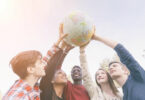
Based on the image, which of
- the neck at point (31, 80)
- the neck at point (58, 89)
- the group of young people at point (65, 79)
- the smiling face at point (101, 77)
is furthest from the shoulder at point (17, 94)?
the smiling face at point (101, 77)

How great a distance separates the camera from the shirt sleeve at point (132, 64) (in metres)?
4.40

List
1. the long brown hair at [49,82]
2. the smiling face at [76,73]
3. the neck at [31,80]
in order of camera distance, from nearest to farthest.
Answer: the neck at [31,80] → the long brown hair at [49,82] → the smiling face at [76,73]

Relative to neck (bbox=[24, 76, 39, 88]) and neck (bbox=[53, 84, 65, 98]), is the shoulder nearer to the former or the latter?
neck (bbox=[24, 76, 39, 88])

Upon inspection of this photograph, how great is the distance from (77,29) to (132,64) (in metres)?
1.65

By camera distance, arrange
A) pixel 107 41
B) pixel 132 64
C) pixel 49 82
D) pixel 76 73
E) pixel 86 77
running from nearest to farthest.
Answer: pixel 132 64
pixel 49 82
pixel 107 41
pixel 86 77
pixel 76 73

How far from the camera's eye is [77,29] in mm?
5215

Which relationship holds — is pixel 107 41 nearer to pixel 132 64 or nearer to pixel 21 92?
pixel 132 64

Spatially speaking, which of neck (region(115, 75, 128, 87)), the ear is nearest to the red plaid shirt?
the ear

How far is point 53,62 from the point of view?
4.86m

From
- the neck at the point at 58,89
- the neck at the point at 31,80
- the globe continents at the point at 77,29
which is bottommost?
the neck at the point at 58,89

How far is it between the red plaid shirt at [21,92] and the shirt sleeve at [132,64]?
2.03 metres

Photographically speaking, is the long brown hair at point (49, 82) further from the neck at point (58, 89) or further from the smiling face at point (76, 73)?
the smiling face at point (76, 73)

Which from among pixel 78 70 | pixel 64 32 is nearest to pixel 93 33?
pixel 64 32

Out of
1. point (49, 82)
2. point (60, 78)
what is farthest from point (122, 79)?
point (49, 82)
